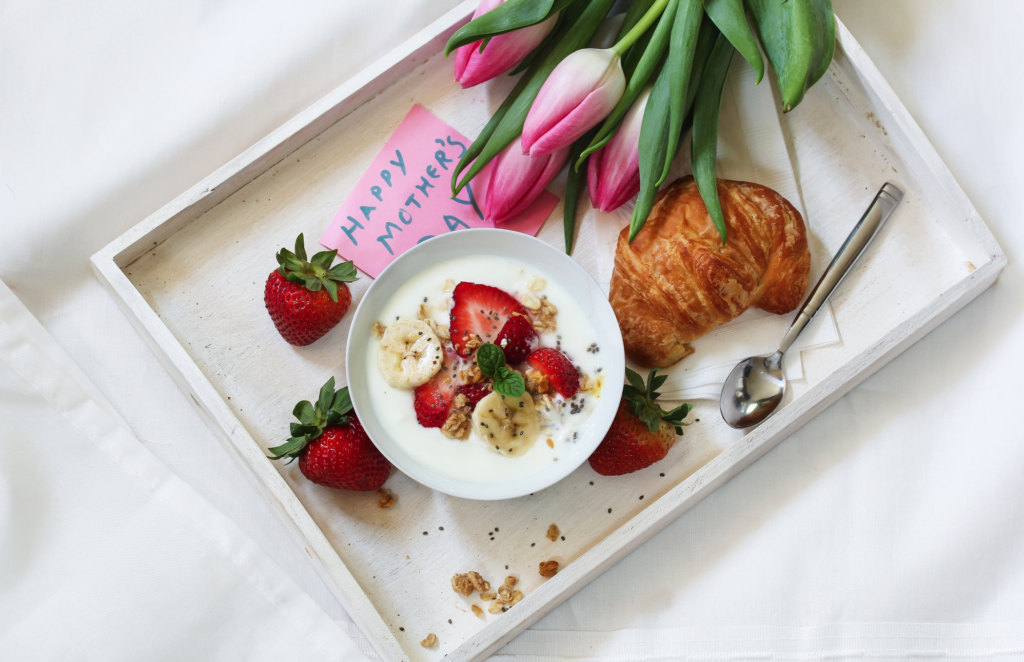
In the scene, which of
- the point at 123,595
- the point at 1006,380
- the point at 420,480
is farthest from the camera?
the point at 1006,380

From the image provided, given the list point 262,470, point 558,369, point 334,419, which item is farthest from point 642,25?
point 262,470

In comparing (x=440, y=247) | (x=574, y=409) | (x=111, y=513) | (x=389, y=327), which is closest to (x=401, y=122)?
(x=440, y=247)

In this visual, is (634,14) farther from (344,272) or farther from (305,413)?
(305,413)

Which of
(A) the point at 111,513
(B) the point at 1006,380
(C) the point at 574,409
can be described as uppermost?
(A) the point at 111,513

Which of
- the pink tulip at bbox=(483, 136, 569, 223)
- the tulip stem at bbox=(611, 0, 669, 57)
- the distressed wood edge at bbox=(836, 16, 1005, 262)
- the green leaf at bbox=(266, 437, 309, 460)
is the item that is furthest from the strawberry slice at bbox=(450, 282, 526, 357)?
the distressed wood edge at bbox=(836, 16, 1005, 262)

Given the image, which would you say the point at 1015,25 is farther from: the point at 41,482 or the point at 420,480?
the point at 41,482

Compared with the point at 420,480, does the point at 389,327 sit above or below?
above
